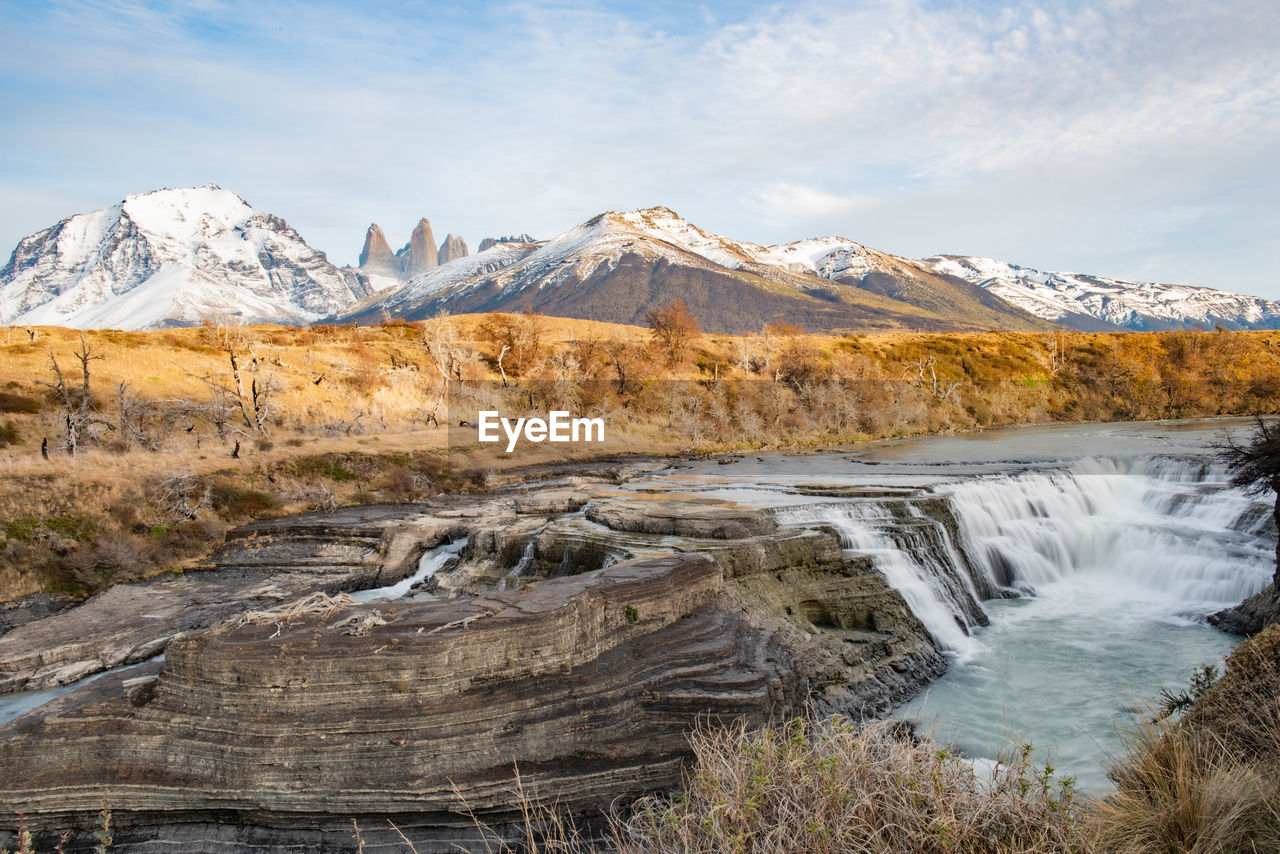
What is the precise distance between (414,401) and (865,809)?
3843 centimetres

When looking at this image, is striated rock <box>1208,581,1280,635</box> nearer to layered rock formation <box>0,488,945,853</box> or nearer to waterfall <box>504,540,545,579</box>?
layered rock formation <box>0,488,945,853</box>

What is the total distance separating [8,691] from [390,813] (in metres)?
9.00

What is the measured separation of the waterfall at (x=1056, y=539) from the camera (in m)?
14.6

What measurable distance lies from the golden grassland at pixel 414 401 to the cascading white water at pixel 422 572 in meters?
6.31

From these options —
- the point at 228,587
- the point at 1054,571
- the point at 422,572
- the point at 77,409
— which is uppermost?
the point at 77,409

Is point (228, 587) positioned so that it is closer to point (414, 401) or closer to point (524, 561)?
point (524, 561)

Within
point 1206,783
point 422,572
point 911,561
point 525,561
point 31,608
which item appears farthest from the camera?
point 422,572

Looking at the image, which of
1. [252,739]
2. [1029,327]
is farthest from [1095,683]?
[1029,327]

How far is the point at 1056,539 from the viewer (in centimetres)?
1831

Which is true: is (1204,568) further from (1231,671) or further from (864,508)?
(1231,671)

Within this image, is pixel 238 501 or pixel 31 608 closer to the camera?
pixel 31 608

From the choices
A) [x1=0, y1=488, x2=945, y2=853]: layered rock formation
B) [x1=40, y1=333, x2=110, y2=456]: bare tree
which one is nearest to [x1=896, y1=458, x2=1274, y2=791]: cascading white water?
[x1=0, y1=488, x2=945, y2=853]: layered rock formation

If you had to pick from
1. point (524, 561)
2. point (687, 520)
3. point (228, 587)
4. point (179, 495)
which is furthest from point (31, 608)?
point (687, 520)

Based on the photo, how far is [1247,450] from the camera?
13.7 meters
